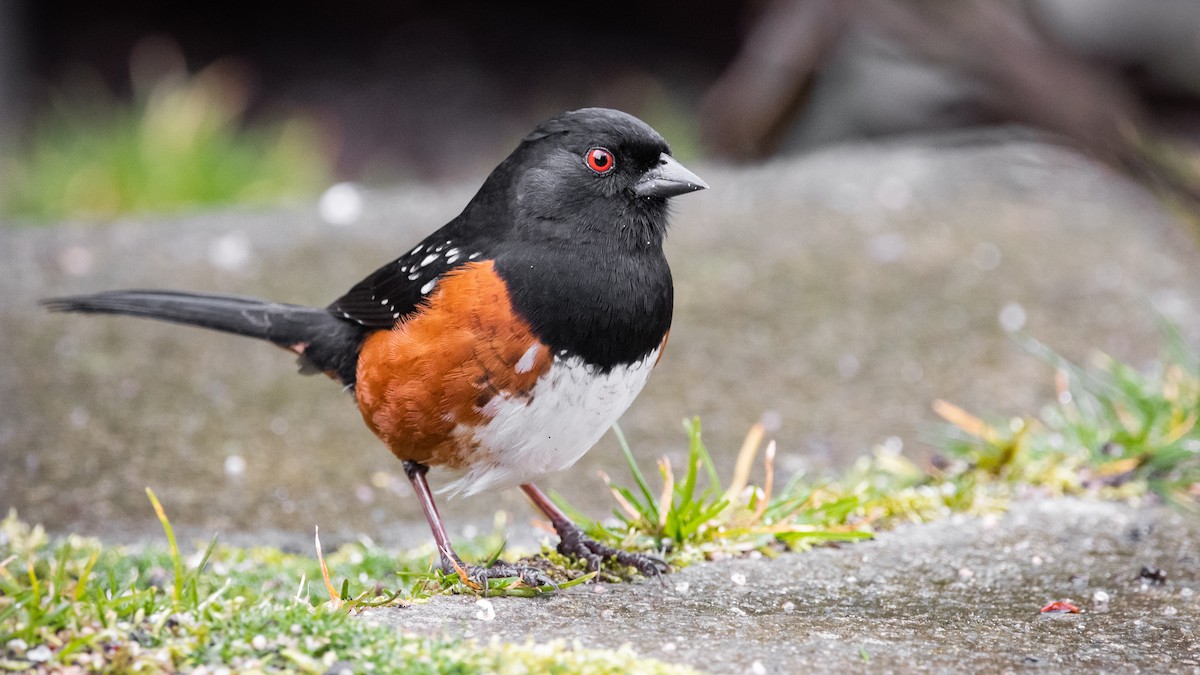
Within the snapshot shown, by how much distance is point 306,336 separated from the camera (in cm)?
346

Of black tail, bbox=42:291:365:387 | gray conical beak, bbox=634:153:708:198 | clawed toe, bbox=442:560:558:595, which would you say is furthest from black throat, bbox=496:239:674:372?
black tail, bbox=42:291:365:387

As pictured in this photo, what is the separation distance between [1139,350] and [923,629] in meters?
2.86

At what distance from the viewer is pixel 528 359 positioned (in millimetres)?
2719

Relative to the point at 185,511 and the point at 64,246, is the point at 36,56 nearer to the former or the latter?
the point at 64,246

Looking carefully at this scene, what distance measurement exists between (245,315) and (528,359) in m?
1.19

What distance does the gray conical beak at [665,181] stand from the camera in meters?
2.95

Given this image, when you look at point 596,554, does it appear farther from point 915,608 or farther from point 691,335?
point 691,335

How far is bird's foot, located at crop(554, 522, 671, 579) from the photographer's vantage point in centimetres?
296

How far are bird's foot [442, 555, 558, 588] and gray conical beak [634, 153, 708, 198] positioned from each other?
951mm

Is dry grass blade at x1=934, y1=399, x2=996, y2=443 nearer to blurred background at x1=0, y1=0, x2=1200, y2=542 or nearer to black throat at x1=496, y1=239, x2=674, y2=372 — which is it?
blurred background at x1=0, y1=0, x2=1200, y2=542

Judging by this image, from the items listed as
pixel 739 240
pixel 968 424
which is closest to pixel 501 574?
pixel 968 424

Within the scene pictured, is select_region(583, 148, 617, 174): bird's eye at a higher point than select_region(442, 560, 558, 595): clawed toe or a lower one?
higher

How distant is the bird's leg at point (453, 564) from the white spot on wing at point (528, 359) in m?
0.47

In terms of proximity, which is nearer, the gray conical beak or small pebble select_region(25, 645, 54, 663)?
small pebble select_region(25, 645, 54, 663)
